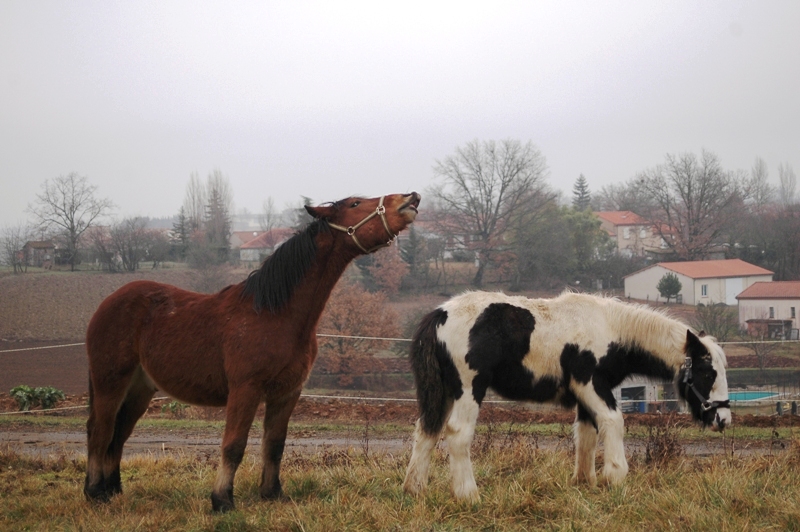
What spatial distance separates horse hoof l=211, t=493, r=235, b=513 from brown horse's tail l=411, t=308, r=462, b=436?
1.67 meters

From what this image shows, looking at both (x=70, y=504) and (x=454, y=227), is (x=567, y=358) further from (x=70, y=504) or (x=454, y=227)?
(x=454, y=227)

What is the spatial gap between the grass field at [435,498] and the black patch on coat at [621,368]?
0.75 m

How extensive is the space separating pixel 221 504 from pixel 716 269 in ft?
133

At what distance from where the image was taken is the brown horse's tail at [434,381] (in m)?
5.91

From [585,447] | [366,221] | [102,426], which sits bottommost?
[585,447]

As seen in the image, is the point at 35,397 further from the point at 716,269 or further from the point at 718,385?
the point at 716,269

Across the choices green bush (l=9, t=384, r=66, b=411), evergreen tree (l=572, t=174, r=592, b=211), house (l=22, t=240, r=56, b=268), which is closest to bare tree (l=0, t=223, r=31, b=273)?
house (l=22, t=240, r=56, b=268)

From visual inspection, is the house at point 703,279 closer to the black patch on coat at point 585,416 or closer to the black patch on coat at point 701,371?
the black patch on coat at point 701,371

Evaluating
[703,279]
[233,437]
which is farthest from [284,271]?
[703,279]

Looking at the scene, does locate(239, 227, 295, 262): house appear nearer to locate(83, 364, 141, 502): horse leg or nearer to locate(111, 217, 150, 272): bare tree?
locate(111, 217, 150, 272): bare tree

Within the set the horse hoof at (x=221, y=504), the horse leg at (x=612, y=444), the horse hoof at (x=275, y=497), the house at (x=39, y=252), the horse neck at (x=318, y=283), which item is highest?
the house at (x=39, y=252)

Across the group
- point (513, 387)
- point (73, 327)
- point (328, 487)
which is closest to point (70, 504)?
point (328, 487)

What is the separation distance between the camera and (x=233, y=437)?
540 cm

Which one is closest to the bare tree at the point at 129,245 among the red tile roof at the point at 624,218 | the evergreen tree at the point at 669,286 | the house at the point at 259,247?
the house at the point at 259,247
